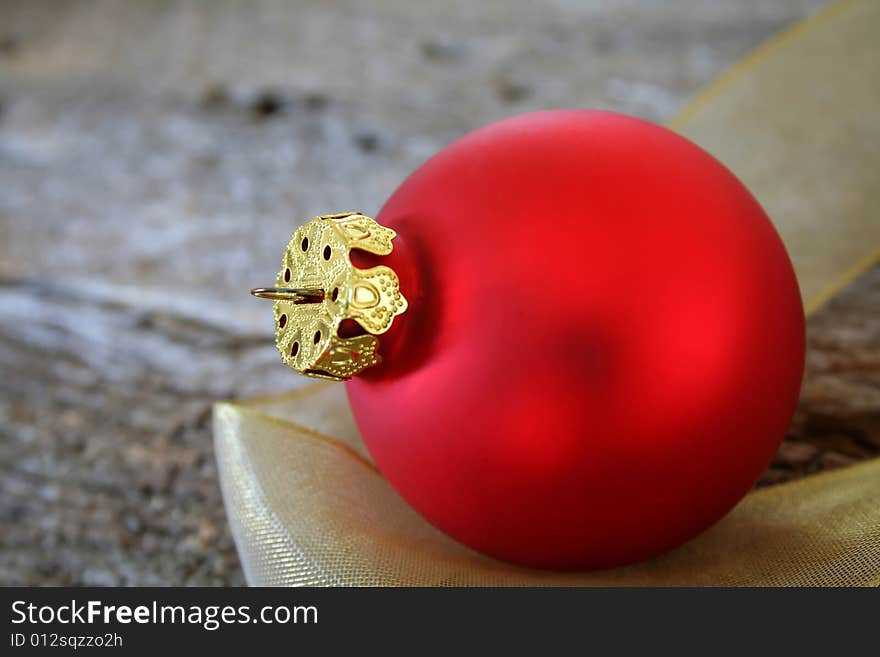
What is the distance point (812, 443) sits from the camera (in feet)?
2.19

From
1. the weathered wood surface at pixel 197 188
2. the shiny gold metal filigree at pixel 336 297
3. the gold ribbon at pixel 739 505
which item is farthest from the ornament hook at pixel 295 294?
the weathered wood surface at pixel 197 188

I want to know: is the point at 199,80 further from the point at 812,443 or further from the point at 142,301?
the point at 812,443

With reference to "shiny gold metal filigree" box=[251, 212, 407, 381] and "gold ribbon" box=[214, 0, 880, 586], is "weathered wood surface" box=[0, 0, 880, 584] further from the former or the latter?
"shiny gold metal filigree" box=[251, 212, 407, 381]

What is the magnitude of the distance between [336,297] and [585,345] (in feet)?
0.42

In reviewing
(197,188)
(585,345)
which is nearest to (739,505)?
(585,345)

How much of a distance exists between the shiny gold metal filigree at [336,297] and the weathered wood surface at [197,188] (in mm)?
256

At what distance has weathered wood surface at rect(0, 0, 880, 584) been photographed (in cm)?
72

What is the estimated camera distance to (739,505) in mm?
591

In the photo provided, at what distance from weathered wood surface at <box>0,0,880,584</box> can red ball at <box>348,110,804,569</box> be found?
0.21 metres

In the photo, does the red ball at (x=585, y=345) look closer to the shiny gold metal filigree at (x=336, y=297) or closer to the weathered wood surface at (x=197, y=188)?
the shiny gold metal filigree at (x=336, y=297)

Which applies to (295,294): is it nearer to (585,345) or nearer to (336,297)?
(336,297)

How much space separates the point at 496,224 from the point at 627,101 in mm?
677

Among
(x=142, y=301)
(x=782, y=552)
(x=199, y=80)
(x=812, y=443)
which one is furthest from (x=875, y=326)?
(x=199, y=80)

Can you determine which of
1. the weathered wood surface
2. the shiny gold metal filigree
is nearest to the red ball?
the shiny gold metal filigree
